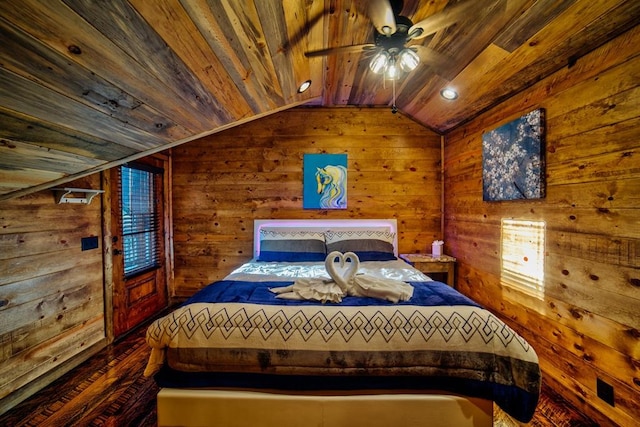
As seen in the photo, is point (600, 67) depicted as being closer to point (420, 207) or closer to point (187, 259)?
point (420, 207)

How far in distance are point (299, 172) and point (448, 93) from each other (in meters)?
1.88

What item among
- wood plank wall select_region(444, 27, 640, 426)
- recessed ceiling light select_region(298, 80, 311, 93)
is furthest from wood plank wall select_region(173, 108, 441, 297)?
wood plank wall select_region(444, 27, 640, 426)

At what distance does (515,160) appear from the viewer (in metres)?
2.09

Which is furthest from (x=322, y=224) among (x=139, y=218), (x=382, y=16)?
(x=382, y=16)

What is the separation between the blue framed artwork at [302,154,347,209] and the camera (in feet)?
11.0

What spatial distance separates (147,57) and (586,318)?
284cm

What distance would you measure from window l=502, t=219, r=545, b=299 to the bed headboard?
1.23m

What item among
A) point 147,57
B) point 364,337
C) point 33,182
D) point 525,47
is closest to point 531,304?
point 364,337

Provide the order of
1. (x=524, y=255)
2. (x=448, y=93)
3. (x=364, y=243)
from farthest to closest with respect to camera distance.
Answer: (x=364, y=243) < (x=448, y=93) < (x=524, y=255)

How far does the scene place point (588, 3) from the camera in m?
1.29

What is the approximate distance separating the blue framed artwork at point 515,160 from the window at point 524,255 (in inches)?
9.9

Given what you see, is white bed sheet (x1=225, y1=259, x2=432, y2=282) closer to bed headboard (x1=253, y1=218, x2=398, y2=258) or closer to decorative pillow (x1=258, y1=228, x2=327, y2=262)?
decorative pillow (x1=258, y1=228, x2=327, y2=262)

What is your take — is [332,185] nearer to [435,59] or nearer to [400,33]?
[435,59]

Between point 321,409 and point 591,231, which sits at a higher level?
point 591,231
